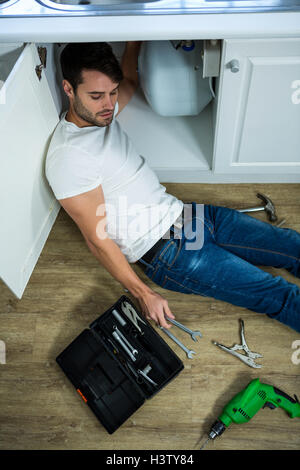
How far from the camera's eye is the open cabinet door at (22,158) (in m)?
1.04

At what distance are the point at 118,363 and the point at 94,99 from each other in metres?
0.92

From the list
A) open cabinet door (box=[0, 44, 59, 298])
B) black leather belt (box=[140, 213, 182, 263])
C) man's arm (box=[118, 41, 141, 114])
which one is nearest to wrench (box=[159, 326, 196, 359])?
black leather belt (box=[140, 213, 182, 263])

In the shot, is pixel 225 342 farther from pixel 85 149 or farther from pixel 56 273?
pixel 85 149

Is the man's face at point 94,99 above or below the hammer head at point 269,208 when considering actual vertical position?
above

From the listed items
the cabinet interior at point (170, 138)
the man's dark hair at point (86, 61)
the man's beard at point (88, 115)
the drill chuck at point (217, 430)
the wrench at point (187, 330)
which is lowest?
the drill chuck at point (217, 430)

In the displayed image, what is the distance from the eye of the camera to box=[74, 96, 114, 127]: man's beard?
1186mm

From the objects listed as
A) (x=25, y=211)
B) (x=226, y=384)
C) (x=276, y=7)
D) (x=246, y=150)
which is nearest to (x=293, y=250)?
(x=246, y=150)

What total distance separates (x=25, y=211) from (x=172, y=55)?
2.69ft

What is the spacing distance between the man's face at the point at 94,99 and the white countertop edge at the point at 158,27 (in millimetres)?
122

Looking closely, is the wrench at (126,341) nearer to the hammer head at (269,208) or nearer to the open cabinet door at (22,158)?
the open cabinet door at (22,158)

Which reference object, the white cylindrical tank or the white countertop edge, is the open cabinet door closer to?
the white countertop edge

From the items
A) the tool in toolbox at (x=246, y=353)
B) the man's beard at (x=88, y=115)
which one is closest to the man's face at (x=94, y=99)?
the man's beard at (x=88, y=115)

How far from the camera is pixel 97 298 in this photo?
5.41ft

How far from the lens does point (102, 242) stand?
1.24m
